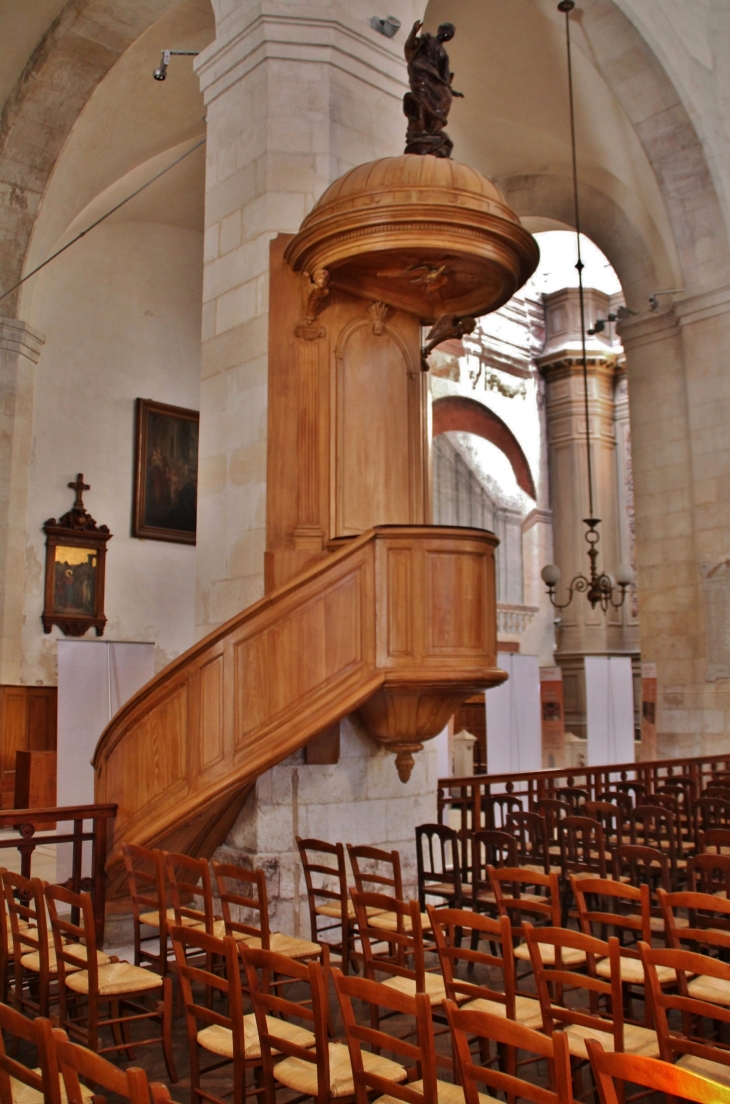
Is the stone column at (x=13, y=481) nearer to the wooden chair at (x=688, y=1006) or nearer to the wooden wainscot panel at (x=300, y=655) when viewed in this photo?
the wooden wainscot panel at (x=300, y=655)

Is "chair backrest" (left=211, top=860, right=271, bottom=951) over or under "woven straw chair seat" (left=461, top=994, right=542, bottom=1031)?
over

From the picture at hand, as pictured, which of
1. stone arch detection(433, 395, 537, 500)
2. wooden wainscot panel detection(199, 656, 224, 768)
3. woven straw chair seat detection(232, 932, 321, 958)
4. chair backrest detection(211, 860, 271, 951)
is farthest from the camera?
stone arch detection(433, 395, 537, 500)

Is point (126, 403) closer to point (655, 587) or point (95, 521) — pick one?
point (95, 521)

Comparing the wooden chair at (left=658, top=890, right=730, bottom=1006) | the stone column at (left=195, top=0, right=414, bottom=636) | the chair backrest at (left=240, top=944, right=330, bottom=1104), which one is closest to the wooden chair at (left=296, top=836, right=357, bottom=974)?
the chair backrest at (left=240, top=944, right=330, bottom=1104)

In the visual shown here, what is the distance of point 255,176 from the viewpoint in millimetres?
6750

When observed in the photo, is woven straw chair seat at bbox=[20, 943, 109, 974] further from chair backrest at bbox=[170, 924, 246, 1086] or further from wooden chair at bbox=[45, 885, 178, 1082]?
chair backrest at bbox=[170, 924, 246, 1086]

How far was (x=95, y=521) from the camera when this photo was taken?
1345cm

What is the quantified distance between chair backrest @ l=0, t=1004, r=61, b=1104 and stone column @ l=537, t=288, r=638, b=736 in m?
15.5

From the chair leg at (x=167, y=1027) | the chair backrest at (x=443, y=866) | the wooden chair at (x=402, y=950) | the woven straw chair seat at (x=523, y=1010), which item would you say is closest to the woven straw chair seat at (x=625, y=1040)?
the woven straw chair seat at (x=523, y=1010)

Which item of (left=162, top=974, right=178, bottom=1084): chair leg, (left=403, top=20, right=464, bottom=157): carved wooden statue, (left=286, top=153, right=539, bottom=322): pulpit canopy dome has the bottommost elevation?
(left=162, top=974, right=178, bottom=1084): chair leg

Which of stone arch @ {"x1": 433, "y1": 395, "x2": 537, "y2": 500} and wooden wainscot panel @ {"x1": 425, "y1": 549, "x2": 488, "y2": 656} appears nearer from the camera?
wooden wainscot panel @ {"x1": 425, "y1": 549, "x2": 488, "y2": 656}

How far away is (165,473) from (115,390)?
4.48 feet

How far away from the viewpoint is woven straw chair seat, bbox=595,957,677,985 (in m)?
3.56

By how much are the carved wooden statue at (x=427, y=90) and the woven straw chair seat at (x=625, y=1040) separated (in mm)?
5148
